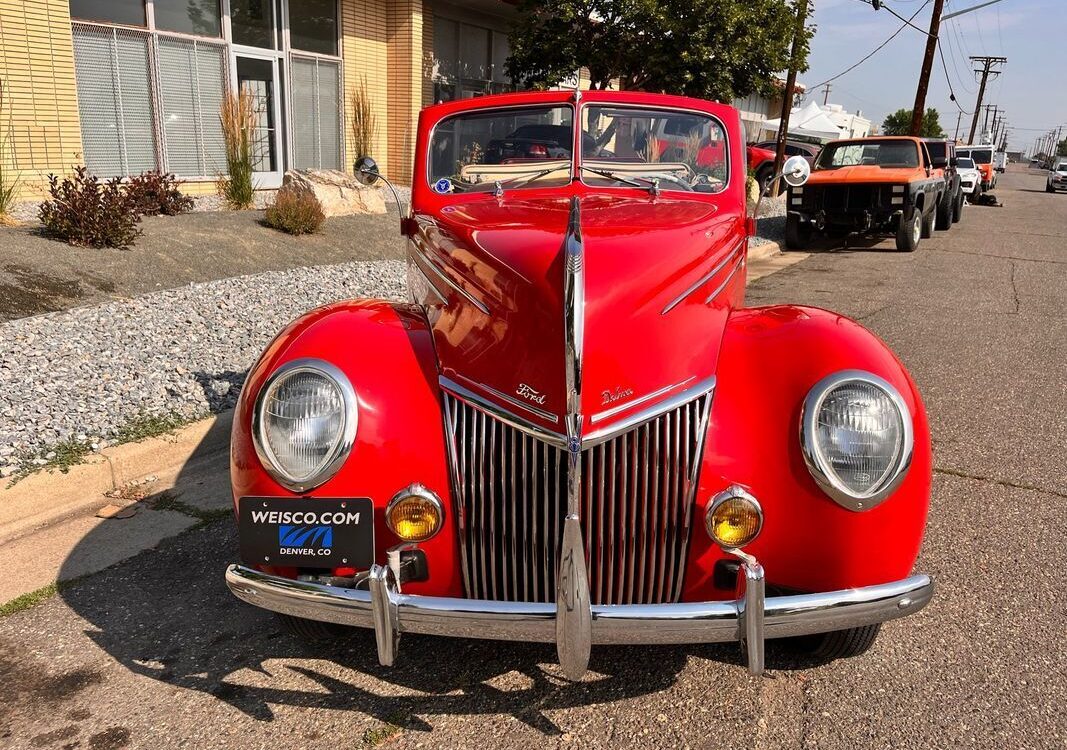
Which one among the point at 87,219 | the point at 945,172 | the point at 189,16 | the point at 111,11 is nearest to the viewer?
the point at 87,219

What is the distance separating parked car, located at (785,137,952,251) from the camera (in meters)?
12.6

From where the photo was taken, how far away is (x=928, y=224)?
15.1m

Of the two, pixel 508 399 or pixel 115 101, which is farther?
pixel 115 101

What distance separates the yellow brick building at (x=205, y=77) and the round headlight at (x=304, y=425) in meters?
8.97

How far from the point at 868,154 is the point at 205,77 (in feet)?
35.0

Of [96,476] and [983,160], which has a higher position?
[983,160]

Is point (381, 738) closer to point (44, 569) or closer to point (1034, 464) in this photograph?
point (44, 569)

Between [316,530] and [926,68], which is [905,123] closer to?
[926,68]

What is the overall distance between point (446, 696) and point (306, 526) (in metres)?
0.72

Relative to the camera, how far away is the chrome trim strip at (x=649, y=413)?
217 centimetres

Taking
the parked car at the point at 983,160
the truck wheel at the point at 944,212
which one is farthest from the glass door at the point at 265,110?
the parked car at the point at 983,160

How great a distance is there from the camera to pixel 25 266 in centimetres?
658

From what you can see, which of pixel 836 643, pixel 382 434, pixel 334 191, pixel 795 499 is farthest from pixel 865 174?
pixel 382 434

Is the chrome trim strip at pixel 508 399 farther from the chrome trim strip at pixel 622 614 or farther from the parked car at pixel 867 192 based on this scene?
the parked car at pixel 867 192
